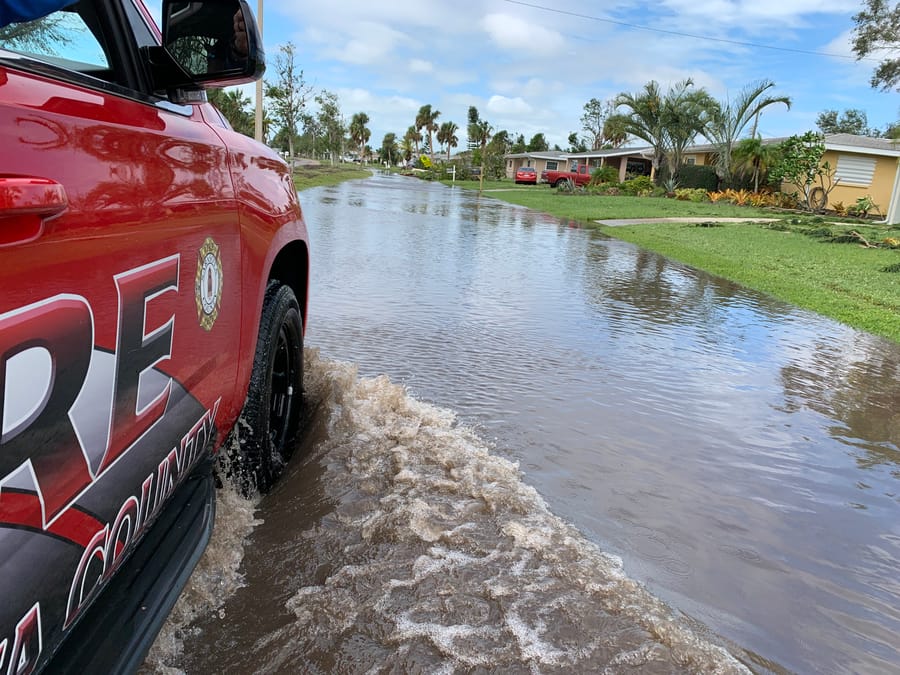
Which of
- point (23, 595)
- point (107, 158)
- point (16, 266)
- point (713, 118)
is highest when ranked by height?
point (713, 118)

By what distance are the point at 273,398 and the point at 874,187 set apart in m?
33.8

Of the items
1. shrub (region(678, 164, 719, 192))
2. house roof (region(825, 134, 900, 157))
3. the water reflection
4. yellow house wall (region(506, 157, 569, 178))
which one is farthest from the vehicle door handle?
yellow house wall (region(506, 157, 569, 178))

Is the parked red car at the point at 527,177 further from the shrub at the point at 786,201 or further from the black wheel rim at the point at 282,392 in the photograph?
the black wheel rim at the point at 282,392

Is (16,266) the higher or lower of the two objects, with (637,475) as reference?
higher

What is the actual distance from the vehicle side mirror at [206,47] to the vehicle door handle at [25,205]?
0.81m

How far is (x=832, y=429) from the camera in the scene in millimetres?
4504

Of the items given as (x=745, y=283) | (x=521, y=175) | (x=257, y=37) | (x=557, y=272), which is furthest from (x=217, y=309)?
(x=521, y=175)

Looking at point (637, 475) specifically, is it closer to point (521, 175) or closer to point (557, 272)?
point (557, 272)

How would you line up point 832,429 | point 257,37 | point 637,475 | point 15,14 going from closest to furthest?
point 15,14, point 257,37, point 637,475, point 832,429

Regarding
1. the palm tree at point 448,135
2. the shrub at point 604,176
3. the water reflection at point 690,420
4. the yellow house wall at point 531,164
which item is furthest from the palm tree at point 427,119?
the water reflection at point 690,420

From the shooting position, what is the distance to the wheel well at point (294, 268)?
126 inches

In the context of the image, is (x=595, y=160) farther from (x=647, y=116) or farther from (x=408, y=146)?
(x=408, y=146)

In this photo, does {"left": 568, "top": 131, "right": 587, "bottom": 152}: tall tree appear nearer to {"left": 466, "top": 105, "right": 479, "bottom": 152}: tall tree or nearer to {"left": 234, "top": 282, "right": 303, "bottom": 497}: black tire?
{"left": 466, "top": 105, "right": 479, "bottom": 152}: tall tree

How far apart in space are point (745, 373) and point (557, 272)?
4.83 m
